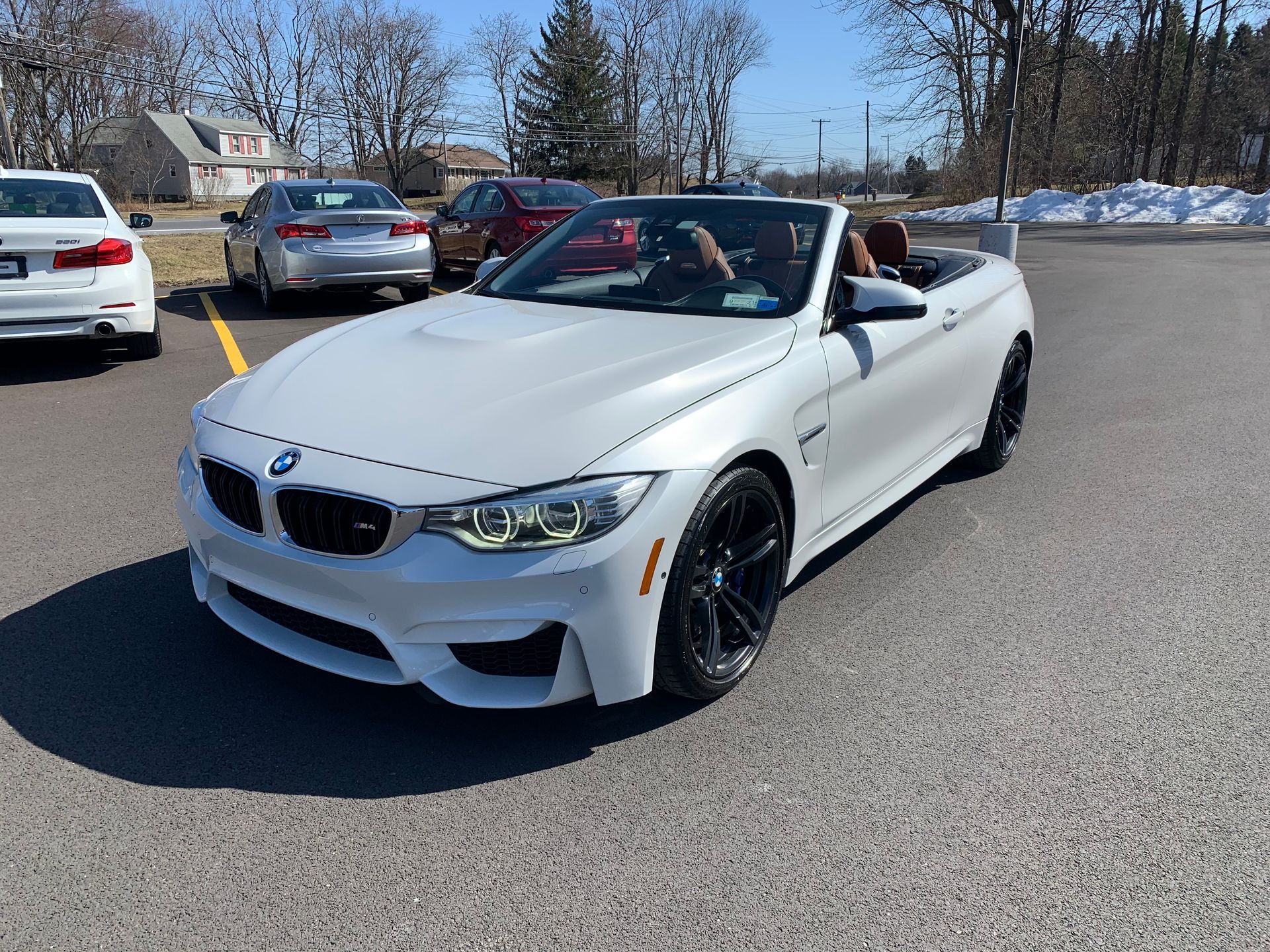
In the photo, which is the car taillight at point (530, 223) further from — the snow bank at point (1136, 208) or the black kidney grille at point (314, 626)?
the snow bank at point (1136, 208)

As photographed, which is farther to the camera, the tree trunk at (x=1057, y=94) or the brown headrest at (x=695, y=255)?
the tree trunk at (x=1057, y=94)

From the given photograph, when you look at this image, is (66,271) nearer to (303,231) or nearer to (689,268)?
(303,231)

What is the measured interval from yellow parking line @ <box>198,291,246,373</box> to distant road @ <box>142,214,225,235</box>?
18.4 metres

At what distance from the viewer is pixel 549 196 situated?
13.7 metres

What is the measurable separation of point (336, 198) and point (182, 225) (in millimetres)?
29562

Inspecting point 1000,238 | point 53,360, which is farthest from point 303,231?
point 1000,238

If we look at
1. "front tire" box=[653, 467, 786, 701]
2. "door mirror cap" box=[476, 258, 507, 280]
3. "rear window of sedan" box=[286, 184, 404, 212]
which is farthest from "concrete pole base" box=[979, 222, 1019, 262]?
"front tire" box=[653, 467, 786, 701]

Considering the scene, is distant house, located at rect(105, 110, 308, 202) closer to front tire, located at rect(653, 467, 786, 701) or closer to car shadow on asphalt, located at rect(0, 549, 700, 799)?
car shadow on asphalt, located at rect(0, 549, 700, 799)

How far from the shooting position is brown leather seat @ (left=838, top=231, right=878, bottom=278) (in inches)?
167

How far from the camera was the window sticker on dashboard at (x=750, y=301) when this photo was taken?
12.3 feet

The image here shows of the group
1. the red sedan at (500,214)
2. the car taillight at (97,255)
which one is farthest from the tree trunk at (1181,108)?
the car taillight at (97,255)

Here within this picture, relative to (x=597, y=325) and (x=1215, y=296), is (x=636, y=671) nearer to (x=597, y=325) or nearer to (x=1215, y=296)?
(x=597, y=325)

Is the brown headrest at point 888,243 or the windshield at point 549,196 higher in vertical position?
the windshield at point 549,196

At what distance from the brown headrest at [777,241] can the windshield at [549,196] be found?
31.6ft
